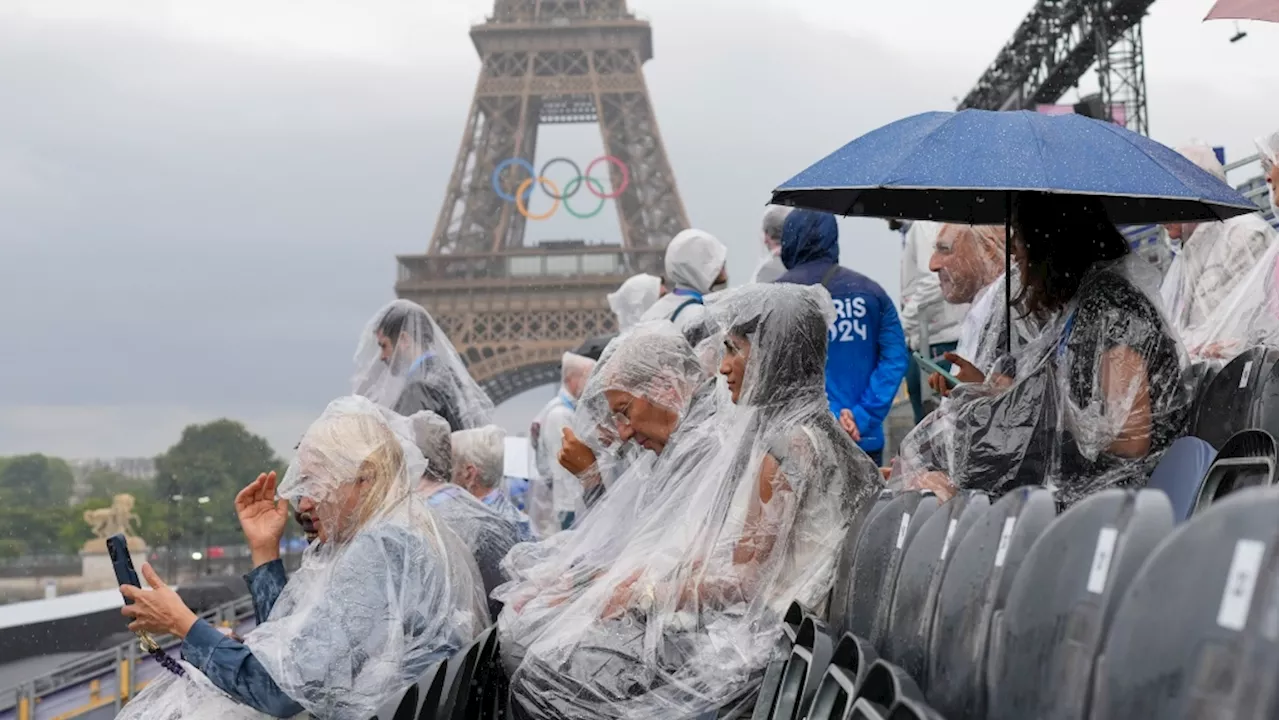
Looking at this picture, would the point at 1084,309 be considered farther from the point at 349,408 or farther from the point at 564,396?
A: the point at 564,396

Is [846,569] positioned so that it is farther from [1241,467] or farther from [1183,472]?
[1241,467]

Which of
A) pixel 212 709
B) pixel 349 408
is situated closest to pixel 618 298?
pixel 349 408

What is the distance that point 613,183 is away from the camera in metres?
41.1

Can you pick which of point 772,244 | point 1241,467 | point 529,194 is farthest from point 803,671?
point 529,194

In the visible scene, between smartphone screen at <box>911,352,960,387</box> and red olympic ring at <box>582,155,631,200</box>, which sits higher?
red olympic ring at <box>582,155,631,200</box>

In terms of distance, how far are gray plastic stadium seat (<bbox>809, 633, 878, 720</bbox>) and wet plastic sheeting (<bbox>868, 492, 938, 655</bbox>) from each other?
0.13ft

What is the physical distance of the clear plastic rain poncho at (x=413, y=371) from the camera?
5.76m

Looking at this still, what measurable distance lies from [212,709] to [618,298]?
4.17m

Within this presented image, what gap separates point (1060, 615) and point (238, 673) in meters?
1.94

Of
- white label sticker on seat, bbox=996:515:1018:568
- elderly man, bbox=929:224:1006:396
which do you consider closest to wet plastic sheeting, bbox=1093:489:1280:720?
white label sticker on seat, bbox=996:515:1018:568

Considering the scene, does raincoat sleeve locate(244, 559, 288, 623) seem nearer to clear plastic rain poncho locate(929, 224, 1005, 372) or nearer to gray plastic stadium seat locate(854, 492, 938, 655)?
gray plastic stadium seat locate(854, 492, 938, 655)

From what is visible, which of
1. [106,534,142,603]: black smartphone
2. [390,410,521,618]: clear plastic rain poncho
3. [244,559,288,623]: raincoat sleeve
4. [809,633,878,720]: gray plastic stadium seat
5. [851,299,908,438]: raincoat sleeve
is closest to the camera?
[809,633,878,720]: gray plastic stadium seat

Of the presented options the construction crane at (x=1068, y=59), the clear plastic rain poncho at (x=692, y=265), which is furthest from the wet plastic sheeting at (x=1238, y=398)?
the construction crane at (x=1068, y=59)

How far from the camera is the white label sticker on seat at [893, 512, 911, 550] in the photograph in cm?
244
